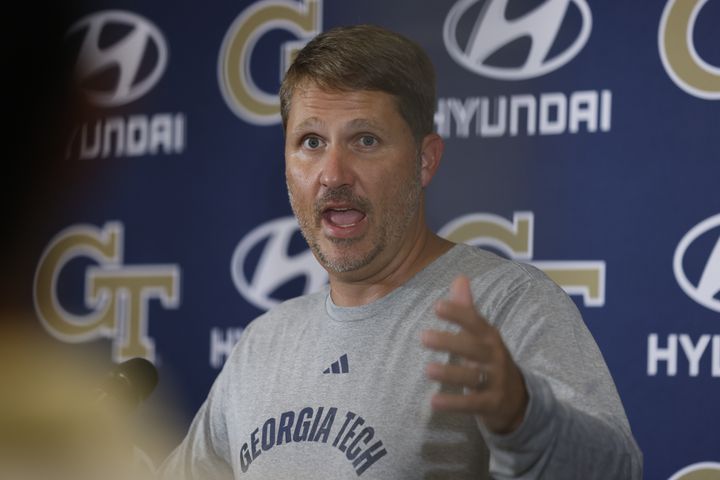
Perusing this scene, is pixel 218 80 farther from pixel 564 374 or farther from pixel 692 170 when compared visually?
pixel 564 374

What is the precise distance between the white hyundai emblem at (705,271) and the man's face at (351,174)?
2.96 ft

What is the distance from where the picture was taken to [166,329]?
306cm

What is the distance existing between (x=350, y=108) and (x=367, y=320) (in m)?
0.37

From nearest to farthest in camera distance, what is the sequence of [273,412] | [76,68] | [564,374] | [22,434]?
[22,434]
[564,374]
[273,412]
[76,68]

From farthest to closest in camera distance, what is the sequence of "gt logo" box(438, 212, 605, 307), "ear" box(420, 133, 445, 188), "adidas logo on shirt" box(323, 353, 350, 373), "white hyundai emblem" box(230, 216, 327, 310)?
1. "white hyundai emblem" box(230, 216, 327, 310)
2. "gt logo" box(438, 212, 605, 307)
3. "ear" box(420, 133, 445, 188)
4. "adidas logo on shirt" box(323, 353, 350, 373)

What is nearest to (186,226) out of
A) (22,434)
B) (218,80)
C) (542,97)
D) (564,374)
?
(218,80)

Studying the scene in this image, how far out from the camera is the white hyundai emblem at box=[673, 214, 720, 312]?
233cm

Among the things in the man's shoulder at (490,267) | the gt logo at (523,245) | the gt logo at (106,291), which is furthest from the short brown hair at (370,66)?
the gt logo at (106,291)

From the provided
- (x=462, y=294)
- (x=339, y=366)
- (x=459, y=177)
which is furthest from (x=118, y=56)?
(x=462, y=294)

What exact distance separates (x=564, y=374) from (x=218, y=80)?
1.98 m

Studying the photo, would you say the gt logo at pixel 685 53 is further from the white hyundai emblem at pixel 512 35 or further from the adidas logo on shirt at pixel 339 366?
the adidas logo on shirt at pixel 339 366

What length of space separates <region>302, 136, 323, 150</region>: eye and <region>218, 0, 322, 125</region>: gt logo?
1.21 meters

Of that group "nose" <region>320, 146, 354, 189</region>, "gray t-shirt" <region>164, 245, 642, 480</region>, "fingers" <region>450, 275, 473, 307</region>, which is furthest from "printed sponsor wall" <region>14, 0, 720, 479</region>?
"fingers" <region>450, 275, 473, 307</region>

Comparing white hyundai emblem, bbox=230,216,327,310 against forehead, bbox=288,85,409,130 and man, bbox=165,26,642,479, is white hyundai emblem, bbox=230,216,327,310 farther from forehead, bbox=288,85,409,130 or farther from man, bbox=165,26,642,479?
forehead, bbox=288,85,409,130
